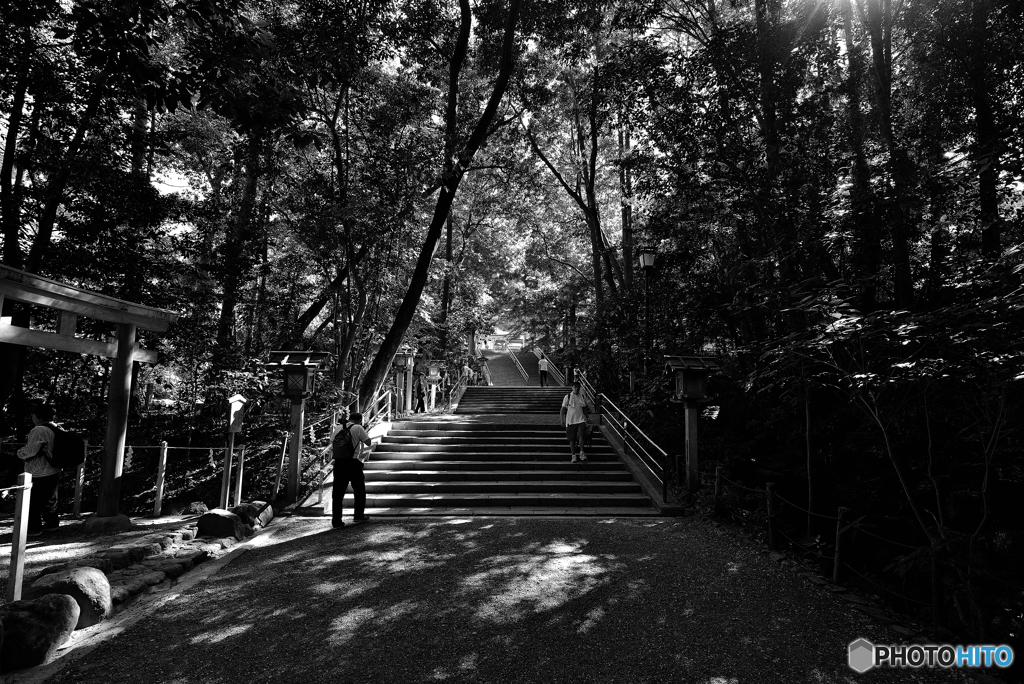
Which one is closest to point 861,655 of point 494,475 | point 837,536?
point 837,536

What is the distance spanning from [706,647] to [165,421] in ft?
44.3

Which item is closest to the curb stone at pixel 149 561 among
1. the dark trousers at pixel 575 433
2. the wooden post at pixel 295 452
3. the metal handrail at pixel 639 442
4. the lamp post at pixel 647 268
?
the wooden post at pixel 295 452

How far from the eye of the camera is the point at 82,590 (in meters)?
4.06

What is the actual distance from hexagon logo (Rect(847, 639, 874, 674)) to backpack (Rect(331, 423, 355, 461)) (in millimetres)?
5855

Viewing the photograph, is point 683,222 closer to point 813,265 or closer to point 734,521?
point 813,265

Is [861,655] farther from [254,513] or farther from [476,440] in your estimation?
[476,440]

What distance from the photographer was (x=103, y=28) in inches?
168

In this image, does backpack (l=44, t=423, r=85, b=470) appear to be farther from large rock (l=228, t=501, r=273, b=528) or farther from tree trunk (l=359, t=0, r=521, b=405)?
tree trunk (l=359, t=0, r=521, b=405)

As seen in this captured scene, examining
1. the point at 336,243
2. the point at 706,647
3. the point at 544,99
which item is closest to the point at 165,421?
the point at 336,243

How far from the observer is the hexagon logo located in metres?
3.61

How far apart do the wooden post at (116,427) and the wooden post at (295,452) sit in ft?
7.44

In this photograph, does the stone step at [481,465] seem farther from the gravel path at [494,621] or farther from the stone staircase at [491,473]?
the gravel path at [494,621]

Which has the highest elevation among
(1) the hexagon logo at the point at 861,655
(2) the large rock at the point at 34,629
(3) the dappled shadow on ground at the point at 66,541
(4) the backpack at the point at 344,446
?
(4) the backpack at the point at 344,446

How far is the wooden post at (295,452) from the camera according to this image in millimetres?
8719
